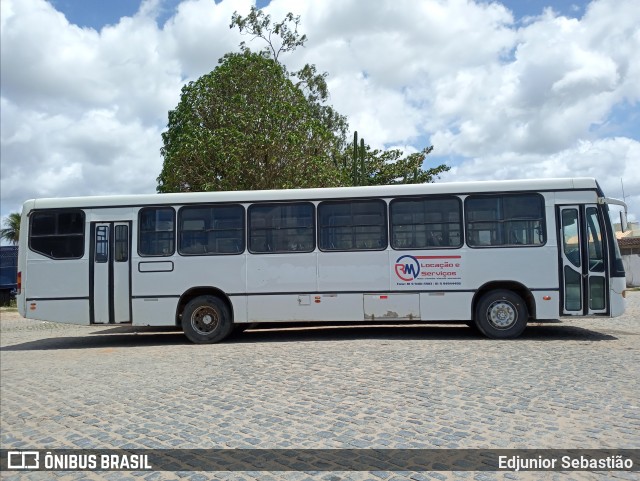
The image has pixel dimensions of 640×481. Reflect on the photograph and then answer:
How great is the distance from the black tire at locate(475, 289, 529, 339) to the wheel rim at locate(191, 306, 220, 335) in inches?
201

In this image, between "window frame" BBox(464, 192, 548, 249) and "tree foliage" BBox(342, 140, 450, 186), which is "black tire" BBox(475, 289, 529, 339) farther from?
"tree foliage" BBox(342, 140, 450, 186)

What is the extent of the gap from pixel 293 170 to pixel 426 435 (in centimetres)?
1817

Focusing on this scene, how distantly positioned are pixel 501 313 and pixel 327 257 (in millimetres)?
3469

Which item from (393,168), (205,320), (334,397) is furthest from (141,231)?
(393,168)

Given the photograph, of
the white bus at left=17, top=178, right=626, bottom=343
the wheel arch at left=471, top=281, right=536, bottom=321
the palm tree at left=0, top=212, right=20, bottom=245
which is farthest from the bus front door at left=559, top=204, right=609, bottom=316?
the palm tree at left=0, top=212, right=20, bottom=245

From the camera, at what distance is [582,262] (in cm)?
1025

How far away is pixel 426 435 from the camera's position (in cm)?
488

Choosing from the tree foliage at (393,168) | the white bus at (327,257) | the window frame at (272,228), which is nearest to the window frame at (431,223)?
the white bus at (327,257)

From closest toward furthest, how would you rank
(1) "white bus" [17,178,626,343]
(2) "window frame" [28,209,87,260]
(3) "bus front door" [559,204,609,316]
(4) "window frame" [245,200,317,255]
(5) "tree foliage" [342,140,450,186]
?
(3) "bus front door" [559,204,609,316]
(1) "white bus" [17,178,626,343]
(4) "window frame" [245,200,317,255]
(2) "window frame" [28,209,87,260]
(5) "tree foliage" [342,140,450,186]

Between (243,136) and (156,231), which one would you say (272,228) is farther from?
(243,136)

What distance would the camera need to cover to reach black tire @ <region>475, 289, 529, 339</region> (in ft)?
34.1

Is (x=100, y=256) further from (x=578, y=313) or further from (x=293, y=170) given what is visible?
(x=293, y=170)

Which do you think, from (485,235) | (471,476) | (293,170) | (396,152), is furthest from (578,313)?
(396,152)

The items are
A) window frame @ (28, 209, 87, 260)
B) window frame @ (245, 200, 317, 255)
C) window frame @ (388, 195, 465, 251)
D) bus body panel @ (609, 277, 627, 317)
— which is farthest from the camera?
window frame @ (28, 209, 87, 260)
